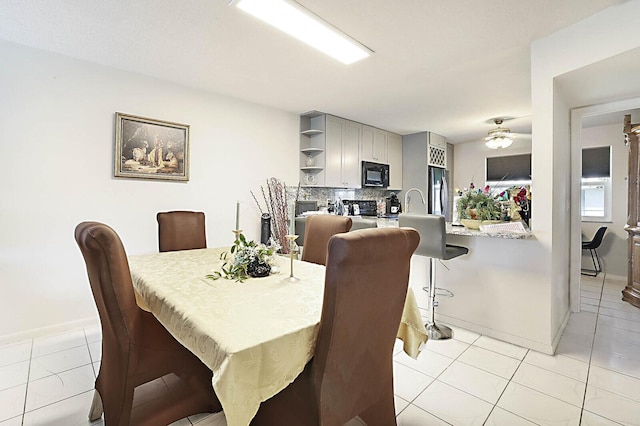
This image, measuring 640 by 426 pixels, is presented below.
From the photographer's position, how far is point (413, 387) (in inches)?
75.0

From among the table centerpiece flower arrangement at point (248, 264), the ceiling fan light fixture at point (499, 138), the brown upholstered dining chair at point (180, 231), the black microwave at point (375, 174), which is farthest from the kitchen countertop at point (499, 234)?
the ceiling fan light fixture at point (499, 138)

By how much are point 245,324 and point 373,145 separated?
4631 millimetres

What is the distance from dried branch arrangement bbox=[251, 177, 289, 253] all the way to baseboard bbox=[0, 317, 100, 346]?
2.09 meters

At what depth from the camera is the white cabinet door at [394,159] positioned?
18.5 ft

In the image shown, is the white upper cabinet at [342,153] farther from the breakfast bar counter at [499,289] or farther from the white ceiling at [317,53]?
the breakfast bar counter at [499,289]

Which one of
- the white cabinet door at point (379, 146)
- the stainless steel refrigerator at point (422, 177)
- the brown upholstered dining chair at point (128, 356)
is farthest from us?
the stainless steel refrigerator at point (422, 177)

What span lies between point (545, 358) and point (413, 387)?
1.12 metres

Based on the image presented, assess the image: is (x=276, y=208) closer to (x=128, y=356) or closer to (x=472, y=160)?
(x=128, y=356)

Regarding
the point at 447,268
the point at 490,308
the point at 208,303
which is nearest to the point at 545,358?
the point at 490,308

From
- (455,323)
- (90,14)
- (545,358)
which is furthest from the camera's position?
(455,323)

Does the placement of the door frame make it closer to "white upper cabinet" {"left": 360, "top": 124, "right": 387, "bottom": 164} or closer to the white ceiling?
the white ceiling

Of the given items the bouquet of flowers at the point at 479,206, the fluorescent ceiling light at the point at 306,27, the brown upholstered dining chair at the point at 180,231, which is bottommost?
the brown upholstered dining chair at the point at 180,231

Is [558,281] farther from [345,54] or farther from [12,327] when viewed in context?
[12,327]

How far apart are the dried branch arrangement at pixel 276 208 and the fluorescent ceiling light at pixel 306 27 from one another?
1959 millimetres
